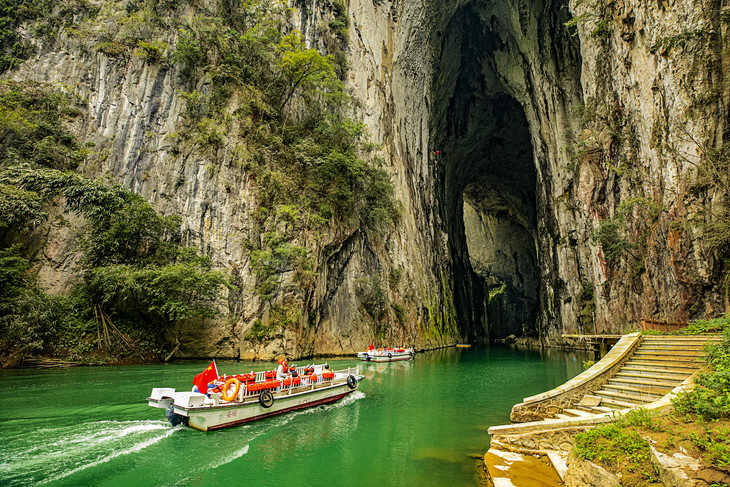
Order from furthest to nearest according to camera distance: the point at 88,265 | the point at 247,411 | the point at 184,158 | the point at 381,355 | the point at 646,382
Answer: the point at 184,158 → the point at 381,355 → the point at 88,265 → the point at 247,411 → the point at 646,382

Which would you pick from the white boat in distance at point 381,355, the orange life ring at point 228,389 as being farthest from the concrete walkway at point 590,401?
the white boat in distance at point 381,355

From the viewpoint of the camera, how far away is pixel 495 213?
61406 mm

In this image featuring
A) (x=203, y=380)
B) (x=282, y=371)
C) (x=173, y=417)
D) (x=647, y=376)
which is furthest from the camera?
(x=282, y=371)

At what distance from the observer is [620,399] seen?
792cm

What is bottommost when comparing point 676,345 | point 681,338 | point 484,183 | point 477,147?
point 676,345

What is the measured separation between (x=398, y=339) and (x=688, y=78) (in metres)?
22.3

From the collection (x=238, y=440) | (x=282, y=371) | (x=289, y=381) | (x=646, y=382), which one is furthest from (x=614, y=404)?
(x=282, y=371)

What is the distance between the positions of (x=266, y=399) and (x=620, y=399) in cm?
826

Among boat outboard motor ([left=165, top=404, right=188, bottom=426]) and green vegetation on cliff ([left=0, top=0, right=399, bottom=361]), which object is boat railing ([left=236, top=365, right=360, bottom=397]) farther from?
green vegetation on cliff ([left=0, top=0, right=399, bottom=361])

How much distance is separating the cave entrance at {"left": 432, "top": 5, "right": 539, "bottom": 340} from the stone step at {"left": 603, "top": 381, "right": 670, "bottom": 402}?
36979 mm

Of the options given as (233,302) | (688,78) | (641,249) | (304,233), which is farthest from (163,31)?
(641,249)

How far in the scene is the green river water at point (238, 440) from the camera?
618cm

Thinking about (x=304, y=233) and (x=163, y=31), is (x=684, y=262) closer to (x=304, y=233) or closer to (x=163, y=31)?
(x=304, y=233)

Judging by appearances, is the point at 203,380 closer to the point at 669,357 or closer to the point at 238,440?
the point at 238,440
